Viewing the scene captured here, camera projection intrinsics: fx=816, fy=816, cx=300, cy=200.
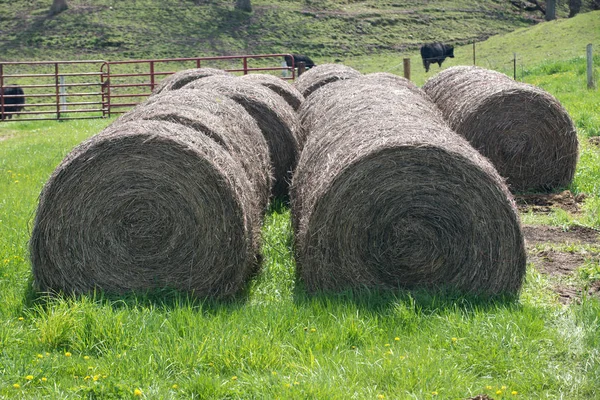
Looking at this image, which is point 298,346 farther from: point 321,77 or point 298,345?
point 321,77

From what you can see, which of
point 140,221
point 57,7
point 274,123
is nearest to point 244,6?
point 57,7

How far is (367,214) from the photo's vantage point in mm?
5922

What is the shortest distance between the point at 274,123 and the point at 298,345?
488 centimetres

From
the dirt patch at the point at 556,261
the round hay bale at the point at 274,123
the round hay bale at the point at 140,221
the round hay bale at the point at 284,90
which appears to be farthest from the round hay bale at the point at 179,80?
the dirt patch at the point at 556,261

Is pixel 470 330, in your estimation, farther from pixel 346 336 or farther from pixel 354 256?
pixel 354 256

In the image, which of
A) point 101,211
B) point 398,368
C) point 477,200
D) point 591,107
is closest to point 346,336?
point 398,368

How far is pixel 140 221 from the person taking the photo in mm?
6051

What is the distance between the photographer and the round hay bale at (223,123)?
677cm

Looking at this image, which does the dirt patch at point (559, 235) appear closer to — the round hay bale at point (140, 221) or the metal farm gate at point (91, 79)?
the round hay bale at point (140, 221)

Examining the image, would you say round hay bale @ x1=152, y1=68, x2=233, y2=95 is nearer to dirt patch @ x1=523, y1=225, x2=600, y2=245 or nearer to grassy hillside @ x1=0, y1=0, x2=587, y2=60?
dirt patch @ x1=523, y1=225, x2=600, y2=245

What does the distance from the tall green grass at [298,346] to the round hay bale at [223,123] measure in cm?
135

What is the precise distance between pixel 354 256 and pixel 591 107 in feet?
34.5

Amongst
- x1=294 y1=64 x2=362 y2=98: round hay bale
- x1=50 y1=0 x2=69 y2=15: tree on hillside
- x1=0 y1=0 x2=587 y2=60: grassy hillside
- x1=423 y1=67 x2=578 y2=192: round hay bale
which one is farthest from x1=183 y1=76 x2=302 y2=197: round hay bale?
x1=50 y1=0 x2=69 y2=15: tree on hillside

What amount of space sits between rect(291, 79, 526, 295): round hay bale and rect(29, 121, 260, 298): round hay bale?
0.65 meters
